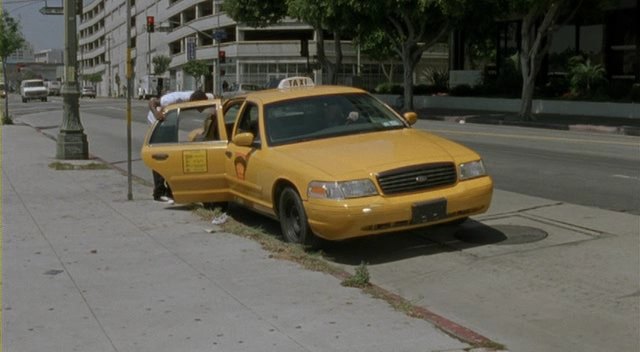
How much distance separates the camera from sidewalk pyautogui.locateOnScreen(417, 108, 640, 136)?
2448cm

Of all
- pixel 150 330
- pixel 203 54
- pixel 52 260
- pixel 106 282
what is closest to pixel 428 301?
pixel 150 330

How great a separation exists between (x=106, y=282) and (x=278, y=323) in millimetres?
1942

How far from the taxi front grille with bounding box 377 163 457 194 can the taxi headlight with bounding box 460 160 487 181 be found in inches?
4.3

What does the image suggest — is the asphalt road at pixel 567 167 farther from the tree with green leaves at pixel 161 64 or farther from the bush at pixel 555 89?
the tree with green leaves at pixel 161 64

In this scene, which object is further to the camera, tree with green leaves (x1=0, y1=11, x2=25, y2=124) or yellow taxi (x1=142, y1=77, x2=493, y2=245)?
tree with green leaves (x1=0, y1=11, x2=25, y2=124)

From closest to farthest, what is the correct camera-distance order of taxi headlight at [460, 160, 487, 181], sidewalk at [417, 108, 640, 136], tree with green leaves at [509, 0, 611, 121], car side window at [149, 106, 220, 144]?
taxi headlight at [460, 160, 487, 181]
car side window at [149, 106, 220, 144]
sidewalk at [417, 108, 640, 136]
tree with green leaves at [509, 0, 611, 121]

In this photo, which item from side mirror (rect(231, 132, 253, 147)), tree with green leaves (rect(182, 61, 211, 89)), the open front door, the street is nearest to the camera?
the street

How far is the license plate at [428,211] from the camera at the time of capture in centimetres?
699

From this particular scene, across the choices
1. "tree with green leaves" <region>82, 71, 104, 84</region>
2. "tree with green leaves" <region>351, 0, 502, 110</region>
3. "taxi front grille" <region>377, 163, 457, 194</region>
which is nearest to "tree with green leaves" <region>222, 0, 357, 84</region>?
"tree with green leaves" <region>351, 0, 502, 110</region>

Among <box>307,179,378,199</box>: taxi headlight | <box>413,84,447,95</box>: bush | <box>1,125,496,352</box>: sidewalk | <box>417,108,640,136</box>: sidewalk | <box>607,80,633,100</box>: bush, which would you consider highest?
<box>413,84,447,95</box>: bush

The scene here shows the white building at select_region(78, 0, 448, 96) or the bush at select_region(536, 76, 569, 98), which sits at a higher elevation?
the white building at select_region(78, 0, 448, 96)

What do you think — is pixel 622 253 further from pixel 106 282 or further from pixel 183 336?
pixel 106 282

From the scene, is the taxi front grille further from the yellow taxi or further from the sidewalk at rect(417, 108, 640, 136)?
the sidewalk at rect(417, 108, 640, 136)

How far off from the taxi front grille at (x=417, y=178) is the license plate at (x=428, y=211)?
0.60 ft
